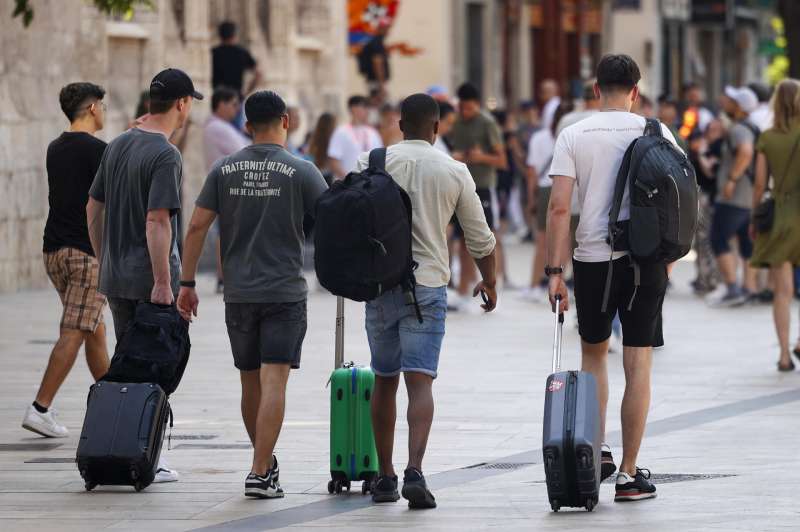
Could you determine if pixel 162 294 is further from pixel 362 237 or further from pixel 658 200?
pixel 658 200

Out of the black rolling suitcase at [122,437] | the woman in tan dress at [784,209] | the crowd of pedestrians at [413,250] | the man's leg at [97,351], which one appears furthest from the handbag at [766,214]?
the black rolling suitcase at [122,437]

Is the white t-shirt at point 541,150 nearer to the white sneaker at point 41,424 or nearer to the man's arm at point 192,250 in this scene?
the white sneaker at point 41,424

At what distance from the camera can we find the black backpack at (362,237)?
784 centimetres

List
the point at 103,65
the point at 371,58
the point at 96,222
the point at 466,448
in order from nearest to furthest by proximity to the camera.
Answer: the point at 96,222, the point at 466,448, the point at 103,65, the point at 371,58

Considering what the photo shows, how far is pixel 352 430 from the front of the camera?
838cm

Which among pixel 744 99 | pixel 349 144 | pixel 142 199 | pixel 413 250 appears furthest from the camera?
pixel 349 144

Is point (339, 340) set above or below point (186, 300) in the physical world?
below

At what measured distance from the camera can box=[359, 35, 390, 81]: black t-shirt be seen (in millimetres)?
30188

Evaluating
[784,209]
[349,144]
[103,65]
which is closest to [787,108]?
[784,209]

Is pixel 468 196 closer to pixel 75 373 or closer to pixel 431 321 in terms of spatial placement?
pixel 431 321

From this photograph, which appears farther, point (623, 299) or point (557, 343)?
point (623, 299)

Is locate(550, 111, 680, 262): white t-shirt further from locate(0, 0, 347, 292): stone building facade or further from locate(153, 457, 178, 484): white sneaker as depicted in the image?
locate(0, 0, 347, 292): stone building facade

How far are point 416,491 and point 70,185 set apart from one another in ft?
9.42

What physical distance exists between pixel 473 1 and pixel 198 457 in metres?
31.6
